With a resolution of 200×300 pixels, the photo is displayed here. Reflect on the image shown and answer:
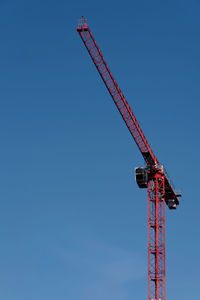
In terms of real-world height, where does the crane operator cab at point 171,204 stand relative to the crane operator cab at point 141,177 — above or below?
below

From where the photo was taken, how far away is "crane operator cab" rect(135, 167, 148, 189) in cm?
18412

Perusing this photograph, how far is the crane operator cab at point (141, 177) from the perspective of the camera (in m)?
184

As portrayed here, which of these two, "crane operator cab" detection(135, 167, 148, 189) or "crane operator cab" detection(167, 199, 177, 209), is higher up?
"crane operator cab" detection(135, 167, 148, 189)

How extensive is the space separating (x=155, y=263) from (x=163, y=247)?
3.99m

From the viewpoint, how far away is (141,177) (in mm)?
184125

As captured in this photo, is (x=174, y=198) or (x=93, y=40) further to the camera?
(x=174, y=198)

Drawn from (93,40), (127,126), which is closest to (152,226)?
(127,126)

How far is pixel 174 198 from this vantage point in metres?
192

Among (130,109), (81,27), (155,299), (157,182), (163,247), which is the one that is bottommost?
(155,299)

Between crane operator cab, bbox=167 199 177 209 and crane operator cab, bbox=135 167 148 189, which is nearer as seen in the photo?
crane operator cab, bbox=135 167 148 189

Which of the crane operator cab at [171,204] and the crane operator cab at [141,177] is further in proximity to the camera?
the crane operator cab at [171,204]

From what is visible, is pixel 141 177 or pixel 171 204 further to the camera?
pixel 171 204

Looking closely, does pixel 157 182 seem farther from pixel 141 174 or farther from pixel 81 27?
pixel 81 27

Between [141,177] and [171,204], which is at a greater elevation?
[141,177]
